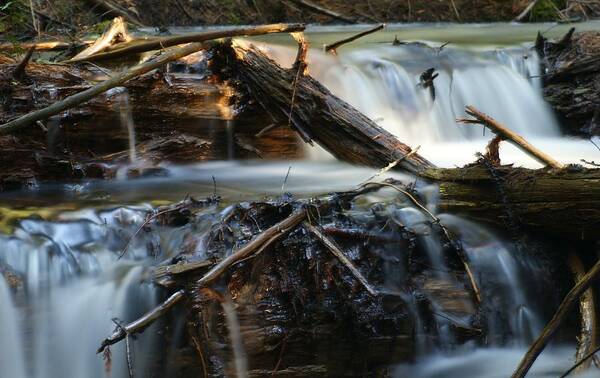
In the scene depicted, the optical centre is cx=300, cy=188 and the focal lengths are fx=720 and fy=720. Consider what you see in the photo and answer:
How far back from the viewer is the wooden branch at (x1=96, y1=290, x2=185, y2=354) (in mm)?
2941

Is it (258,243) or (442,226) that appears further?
(442,226)

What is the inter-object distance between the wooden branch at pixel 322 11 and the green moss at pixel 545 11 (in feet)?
10.6

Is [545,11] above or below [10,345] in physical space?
above

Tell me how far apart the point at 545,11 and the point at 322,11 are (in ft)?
13.1

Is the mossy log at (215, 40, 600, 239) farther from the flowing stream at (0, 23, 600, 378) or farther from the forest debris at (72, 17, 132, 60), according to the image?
the forest debris at (72, 17, 132, 60)

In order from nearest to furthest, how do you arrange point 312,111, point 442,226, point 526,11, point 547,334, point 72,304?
1. point 547,334
2. point 72,304
3. point 442,226
4. point 312,111
5. point 526,11

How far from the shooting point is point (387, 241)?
372cm

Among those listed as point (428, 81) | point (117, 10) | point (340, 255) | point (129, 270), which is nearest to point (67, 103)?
point (129, 270)

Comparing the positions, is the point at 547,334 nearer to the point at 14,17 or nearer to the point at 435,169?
the point at 435,169

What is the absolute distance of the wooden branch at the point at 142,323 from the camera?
9.65 ft

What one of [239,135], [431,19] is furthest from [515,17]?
[239,135]

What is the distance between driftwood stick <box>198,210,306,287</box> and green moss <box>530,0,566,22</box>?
10.4 metres

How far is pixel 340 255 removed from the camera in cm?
348

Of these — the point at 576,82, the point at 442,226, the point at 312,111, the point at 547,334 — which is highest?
the point at 576,82
